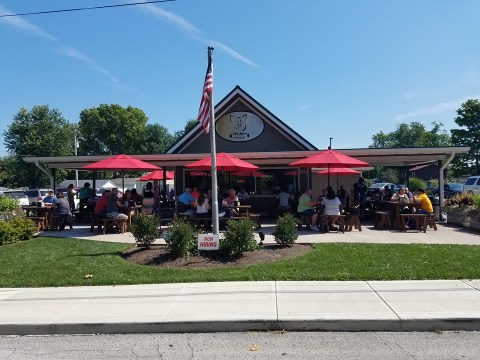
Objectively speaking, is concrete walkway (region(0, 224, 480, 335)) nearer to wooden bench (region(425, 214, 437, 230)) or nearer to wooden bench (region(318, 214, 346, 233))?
wooden bench (region(318, 214, 346, 233))

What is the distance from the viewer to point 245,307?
614 cm

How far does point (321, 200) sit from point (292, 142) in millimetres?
5711

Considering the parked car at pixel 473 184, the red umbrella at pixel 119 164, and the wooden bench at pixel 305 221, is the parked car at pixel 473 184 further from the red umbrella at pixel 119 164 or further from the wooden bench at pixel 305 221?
the red umbrella at pixel 119 164

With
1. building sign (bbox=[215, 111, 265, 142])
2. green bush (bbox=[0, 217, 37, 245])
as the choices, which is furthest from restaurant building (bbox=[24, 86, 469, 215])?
green bush (bbox=[0, 217, 37, 245])

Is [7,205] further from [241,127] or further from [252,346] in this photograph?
[252,346]

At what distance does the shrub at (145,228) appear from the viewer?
9.76 metres

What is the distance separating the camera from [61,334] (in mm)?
5621

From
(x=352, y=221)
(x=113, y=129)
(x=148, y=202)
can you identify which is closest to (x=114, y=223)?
→ (x=148, y=202)

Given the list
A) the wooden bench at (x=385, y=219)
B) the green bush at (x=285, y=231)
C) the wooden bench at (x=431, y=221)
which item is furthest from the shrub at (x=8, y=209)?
the wooden bench at (x=431, y=221)

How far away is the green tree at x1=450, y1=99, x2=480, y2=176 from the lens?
41281 millimetres

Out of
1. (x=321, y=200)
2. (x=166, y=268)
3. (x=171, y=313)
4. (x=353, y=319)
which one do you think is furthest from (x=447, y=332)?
(x=321, y=200)

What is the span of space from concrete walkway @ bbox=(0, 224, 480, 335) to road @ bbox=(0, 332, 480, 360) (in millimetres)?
145

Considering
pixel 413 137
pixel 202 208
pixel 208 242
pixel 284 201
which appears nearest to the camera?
pixel 208 242

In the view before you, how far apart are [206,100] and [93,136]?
58543 mm
